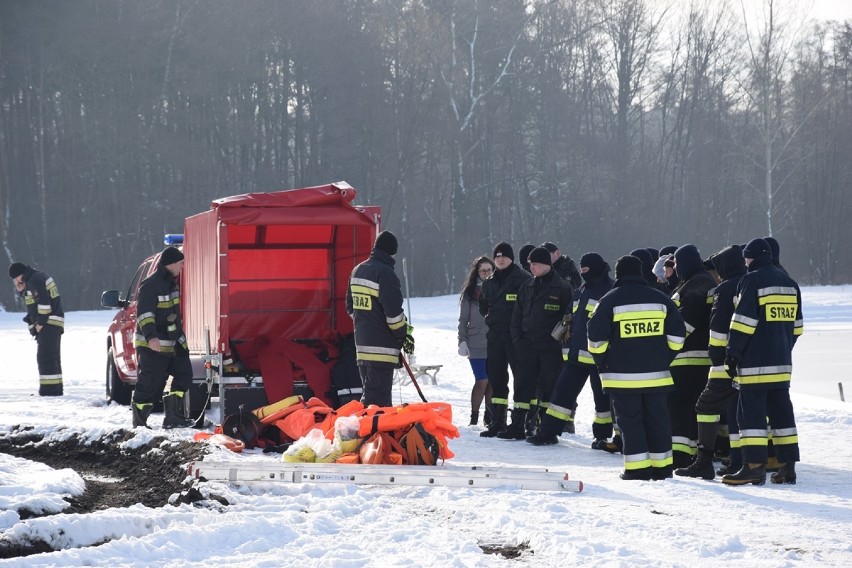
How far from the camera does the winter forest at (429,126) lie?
3838 cm

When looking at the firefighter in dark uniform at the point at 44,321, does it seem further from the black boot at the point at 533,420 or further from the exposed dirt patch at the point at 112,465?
the black boot at the point at 533,420

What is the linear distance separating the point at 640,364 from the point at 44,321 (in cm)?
942

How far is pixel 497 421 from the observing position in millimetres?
10562

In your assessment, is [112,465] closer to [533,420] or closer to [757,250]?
[533,420]

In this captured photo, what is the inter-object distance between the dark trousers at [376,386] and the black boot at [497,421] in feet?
3.99

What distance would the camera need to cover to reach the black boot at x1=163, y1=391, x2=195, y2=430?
10461 mm

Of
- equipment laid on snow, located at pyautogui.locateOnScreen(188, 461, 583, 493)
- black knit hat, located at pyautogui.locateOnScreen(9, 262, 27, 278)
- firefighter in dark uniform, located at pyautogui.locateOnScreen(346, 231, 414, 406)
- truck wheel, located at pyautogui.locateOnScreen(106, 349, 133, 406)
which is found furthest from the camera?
black knit hat, located at pyautogui.locateOnScreen(9, 262, 27, 278)

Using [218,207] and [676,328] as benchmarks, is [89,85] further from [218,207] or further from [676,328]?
[676,328]

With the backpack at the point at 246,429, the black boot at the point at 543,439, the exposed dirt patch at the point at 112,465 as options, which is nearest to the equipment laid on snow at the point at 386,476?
the exposed dirt patch at the point at 112,465

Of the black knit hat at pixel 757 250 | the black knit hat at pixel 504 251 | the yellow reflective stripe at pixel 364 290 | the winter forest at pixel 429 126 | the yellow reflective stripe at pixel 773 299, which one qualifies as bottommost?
the yellow reflective stripe at pixel 773 299

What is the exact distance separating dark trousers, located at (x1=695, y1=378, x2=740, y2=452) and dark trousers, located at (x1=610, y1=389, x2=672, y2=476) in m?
0.47

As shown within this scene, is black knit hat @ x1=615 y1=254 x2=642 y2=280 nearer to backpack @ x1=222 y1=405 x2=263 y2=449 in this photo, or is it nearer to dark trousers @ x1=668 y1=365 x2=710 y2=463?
dark trousers @ x1=668 y1=365 x2=710 y2=463

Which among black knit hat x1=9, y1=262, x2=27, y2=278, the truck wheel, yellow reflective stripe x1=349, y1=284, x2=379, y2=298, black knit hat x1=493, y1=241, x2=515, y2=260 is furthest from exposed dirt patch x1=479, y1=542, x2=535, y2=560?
black knit hat x1=9, y1=262, x2=27, y2=278

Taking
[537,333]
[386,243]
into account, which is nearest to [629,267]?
[537,333]
